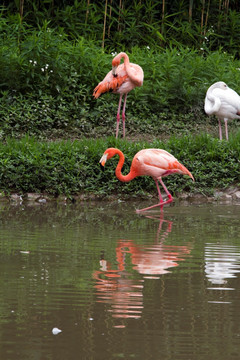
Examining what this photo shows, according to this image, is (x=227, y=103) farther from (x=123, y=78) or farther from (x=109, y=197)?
(x=109, y=197)

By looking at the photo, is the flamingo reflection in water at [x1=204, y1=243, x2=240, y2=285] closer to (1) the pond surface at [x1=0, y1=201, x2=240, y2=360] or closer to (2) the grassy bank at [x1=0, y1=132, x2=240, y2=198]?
(1) the pond surface at [x1=0, y1=201, x2=240, y2=360]

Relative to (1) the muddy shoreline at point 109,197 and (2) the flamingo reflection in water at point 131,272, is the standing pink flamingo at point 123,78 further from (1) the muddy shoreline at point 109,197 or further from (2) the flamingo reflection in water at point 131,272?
(2) the flamingo reflection in water at point 131,272

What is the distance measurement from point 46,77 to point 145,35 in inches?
144

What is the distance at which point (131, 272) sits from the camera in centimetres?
448

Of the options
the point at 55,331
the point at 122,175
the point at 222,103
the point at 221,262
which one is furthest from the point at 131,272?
the point at 222,103

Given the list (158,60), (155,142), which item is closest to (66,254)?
(155,142)

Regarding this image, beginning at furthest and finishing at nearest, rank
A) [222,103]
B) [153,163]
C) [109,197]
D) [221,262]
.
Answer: [222,103], [109,197], [153,163], [221,262]

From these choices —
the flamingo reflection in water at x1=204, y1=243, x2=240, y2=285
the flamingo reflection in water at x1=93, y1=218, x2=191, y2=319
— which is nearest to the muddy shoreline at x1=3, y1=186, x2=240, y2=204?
the flamingo reflection in water at x1=93, y1=218, x2=191, y2=319

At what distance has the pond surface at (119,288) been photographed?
3.14 metres

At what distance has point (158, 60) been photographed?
12.4m

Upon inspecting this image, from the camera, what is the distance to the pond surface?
3.14 meters

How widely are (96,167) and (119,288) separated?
4581 mm

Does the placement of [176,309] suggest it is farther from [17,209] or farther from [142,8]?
[142,8]

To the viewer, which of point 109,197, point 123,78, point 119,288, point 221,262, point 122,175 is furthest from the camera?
point 123,78
